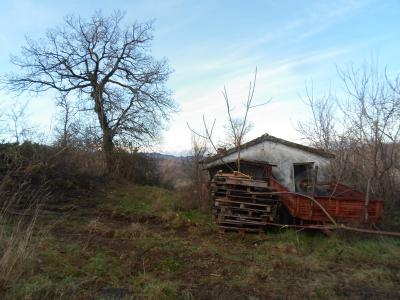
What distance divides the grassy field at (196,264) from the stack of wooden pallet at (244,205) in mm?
381

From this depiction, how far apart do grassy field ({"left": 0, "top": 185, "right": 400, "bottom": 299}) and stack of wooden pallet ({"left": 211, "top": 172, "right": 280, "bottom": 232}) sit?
38 cm

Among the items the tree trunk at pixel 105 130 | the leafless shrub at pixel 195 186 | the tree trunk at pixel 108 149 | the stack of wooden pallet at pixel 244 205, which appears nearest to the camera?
the stack of wooden pallet at pixel 244 205

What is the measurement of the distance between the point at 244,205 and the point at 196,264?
3731mm

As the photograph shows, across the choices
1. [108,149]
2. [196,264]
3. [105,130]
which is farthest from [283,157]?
[196,264]

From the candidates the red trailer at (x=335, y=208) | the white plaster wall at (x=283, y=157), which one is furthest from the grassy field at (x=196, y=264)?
the white plaster wall at (x=283, y=157)

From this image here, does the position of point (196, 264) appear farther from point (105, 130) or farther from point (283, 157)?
point (105, 130)

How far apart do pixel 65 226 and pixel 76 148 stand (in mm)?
10200

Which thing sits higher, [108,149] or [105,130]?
[105,130]

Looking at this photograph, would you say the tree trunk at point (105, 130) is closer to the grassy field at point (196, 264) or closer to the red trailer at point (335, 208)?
the grassy field at point (196, 264)

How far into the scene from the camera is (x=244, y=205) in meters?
10.3

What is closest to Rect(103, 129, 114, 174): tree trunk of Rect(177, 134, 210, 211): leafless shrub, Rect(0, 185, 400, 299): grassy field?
Rect(177, 134, 210, 211): leafless shrub

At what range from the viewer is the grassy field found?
17.3 feet

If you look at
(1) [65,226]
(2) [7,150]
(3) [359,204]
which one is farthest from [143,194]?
(3) [359,204]

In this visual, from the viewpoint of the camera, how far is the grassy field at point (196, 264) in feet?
17.3
